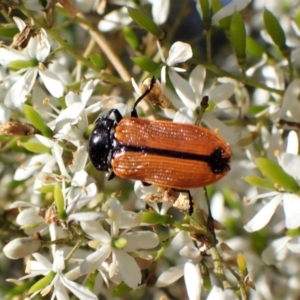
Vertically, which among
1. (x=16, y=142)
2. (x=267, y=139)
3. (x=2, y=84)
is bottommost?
(x=267, y=139)

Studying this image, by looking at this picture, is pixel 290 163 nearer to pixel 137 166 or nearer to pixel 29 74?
pixel 137 166

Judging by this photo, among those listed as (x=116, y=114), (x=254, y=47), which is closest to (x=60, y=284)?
(x=116, y=114)

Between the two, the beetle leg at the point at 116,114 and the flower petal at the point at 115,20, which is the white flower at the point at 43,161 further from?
the flower petal at the point at 115,20

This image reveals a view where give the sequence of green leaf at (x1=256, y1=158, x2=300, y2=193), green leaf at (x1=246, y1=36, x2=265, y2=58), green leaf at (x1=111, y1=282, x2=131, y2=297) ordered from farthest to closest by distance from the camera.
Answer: green leaf at (x1=246, y1=36, x2=265, y2=58)
green leaf at (x1=111, y1=282, x2=131, y2=297)
green leaf at (x1=256, y1=158, x2=300, y2=193)

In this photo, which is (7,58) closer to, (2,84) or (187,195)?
(2,84)

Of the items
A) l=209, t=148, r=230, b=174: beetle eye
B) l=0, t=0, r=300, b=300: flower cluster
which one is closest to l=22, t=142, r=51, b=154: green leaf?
l=0, t=0, r=300, b=300: flower cluster

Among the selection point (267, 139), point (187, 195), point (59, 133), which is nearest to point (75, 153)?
point (59, 133)

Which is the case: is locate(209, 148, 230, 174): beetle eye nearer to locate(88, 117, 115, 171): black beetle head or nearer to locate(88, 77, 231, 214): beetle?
locate(88, 77, 231, 214): beetle
